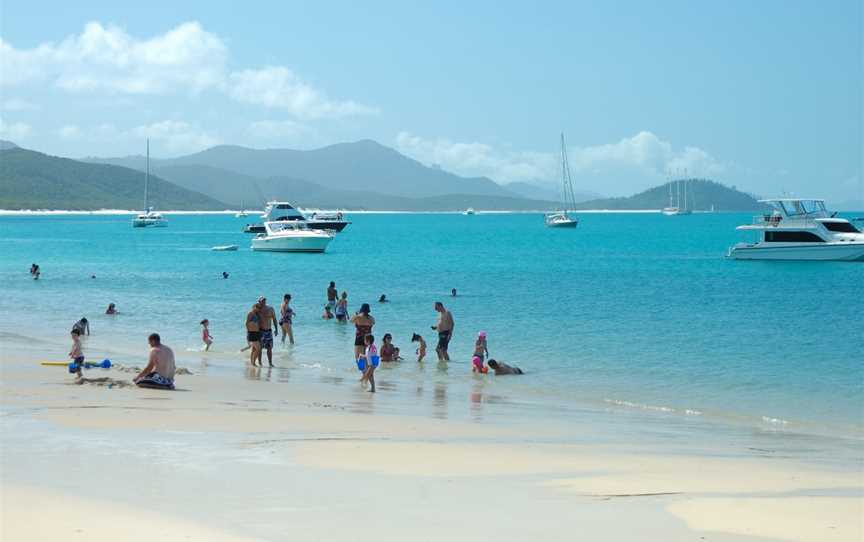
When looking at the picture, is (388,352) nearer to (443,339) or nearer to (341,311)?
(443,339)

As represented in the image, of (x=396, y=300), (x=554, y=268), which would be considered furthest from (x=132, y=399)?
(x=554, y=268)

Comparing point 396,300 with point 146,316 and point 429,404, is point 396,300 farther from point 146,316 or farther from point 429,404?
point 429,404

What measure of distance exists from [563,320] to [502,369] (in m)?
13.0

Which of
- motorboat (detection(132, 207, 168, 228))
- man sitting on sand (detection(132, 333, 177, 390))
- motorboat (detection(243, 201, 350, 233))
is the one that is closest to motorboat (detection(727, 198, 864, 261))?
motorboat (detection(243, 201, 350, 233))

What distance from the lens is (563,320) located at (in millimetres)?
35625

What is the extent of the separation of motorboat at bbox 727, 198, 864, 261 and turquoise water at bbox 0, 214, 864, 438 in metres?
1.00

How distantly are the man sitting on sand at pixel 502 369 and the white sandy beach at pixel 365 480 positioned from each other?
6540 millimetres

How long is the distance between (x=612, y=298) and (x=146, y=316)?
20.4 metres

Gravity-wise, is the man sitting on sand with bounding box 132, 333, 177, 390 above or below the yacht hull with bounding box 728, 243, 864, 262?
below

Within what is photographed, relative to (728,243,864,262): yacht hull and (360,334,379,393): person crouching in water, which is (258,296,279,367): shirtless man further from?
(728,243,864,262): yacht hull

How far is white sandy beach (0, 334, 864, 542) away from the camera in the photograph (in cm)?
895

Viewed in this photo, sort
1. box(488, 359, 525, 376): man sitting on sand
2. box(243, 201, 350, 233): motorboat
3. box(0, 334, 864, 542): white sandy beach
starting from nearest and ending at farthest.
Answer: box(0, 334, 864, 542): white sandy beach → box(488, 359, 525, 376): man sitting on sand → box(243, 201, 350, 233): motorboat

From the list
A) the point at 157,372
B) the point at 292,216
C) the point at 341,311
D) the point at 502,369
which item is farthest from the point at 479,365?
the point at 292,216

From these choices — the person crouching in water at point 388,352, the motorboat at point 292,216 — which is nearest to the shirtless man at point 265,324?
the person crouching in water at point 388,352
